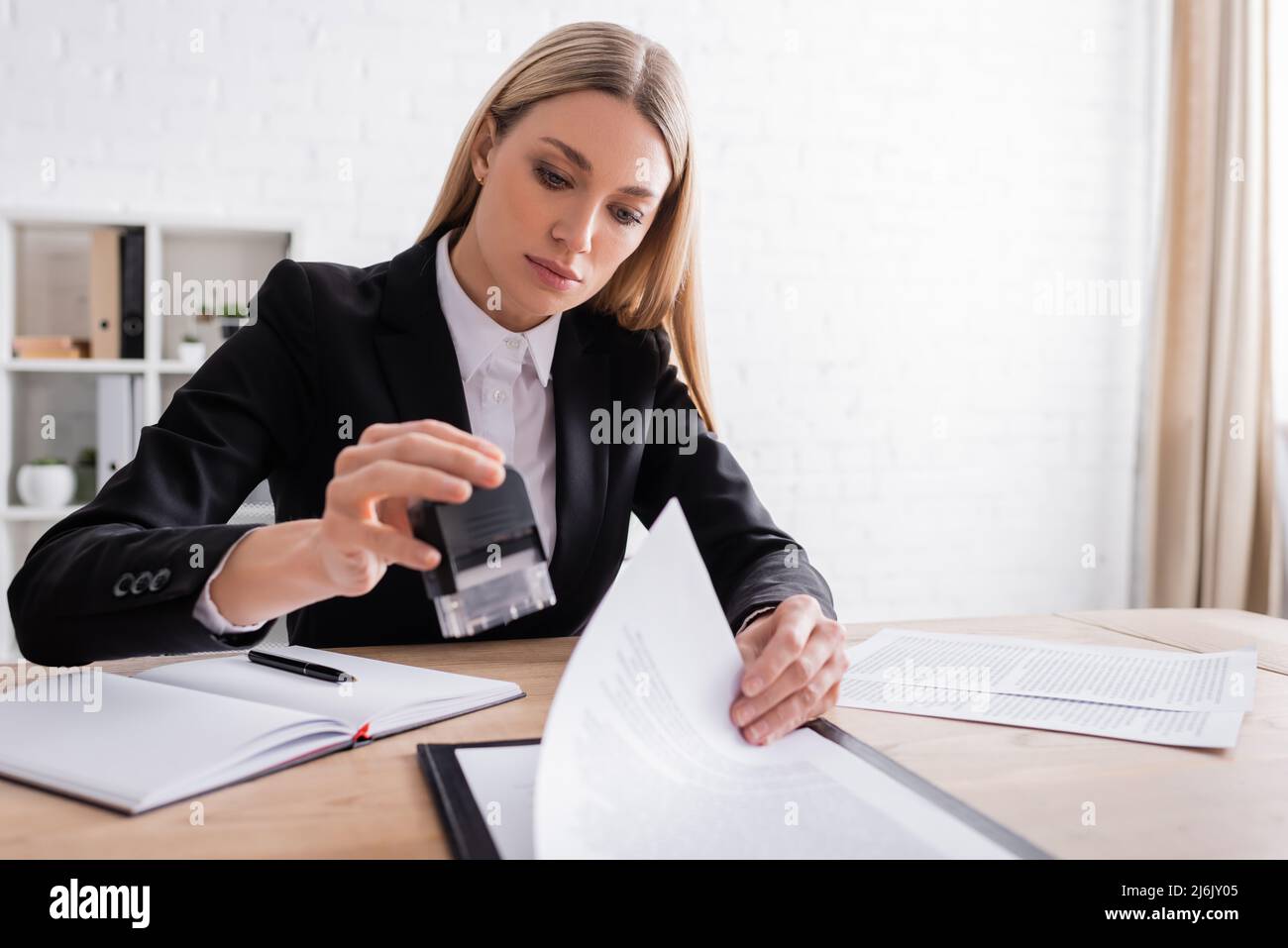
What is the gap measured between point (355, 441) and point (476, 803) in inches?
24.7

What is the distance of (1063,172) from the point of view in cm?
311

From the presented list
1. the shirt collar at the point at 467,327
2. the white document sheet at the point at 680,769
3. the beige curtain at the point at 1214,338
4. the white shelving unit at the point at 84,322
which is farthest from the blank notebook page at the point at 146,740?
the beige curtain at the point at 1214,338

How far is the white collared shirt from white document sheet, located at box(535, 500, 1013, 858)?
529 millimetres

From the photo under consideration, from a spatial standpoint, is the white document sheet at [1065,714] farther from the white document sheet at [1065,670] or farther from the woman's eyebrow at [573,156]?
the woman's eyebrow at [573,156]

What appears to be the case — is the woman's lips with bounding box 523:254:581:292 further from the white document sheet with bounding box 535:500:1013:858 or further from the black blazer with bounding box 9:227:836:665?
the white document sheet with bounding box 535:500:1013:858

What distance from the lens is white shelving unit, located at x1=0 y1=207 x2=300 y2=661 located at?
2252mm

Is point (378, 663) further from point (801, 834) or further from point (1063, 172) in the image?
point (1063, 172)

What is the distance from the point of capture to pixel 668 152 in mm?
1134

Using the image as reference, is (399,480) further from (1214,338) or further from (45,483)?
(1214,338)

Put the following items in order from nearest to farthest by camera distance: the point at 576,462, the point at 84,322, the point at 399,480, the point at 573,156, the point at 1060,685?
the point at 399,480 → the point at 1060,685 → the point at 573,156 → the point at 576,462 → the point at 84,322

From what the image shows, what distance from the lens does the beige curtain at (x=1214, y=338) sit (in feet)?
8.72

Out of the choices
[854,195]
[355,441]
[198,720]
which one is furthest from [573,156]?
[854,195]

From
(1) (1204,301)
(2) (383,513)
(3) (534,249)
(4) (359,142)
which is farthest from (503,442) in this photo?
(1) (1204,301)

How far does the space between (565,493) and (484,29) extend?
1.95 m
